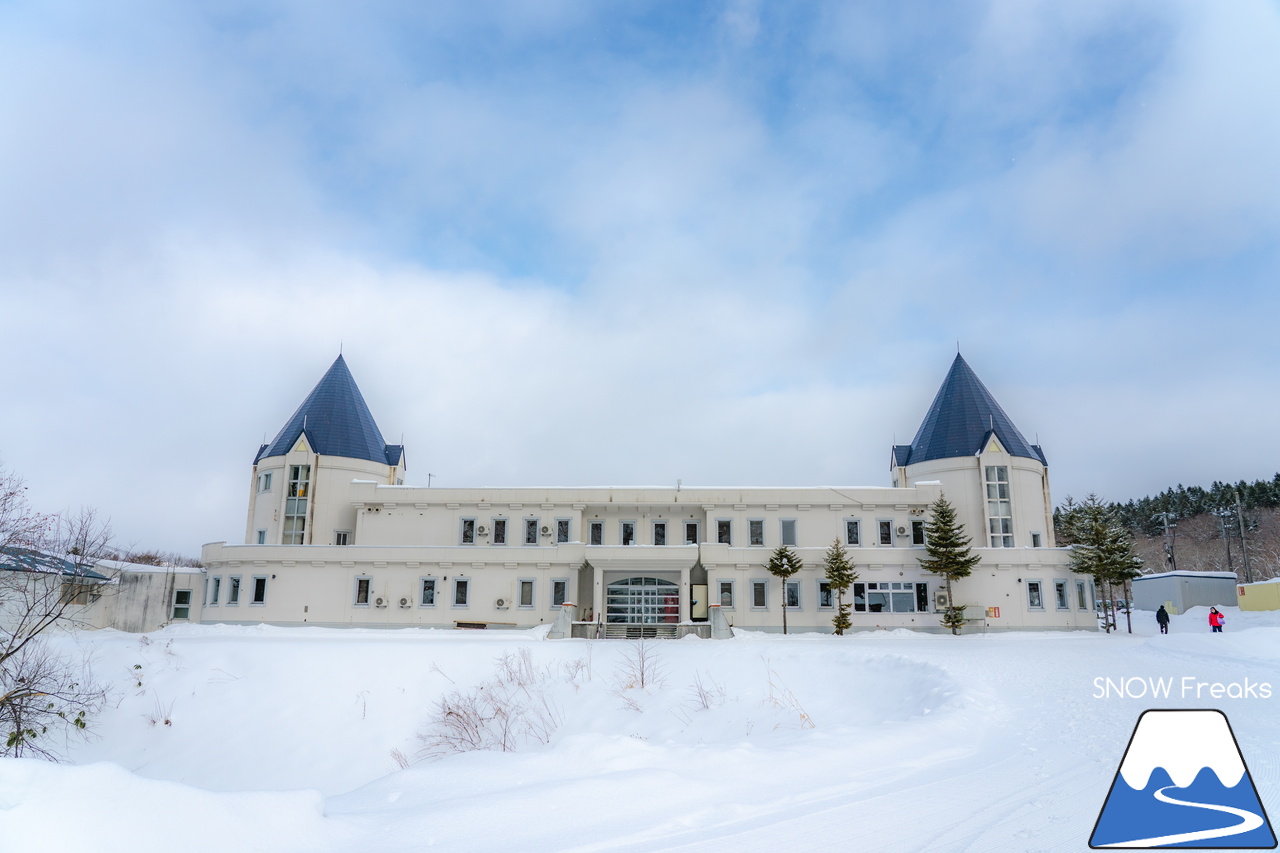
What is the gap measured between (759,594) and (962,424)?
14.2 meters

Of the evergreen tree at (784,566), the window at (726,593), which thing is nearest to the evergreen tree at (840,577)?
the evergreen tree at (784,566)

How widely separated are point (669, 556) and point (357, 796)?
28.6 m

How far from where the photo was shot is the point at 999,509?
38.9m

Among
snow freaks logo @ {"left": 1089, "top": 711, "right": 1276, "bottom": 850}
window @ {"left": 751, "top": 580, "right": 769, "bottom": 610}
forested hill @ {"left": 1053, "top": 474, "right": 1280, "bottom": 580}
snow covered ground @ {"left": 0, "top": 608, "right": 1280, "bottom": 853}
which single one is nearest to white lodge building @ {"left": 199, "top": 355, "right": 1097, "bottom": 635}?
window @ {"left": 751, "top": 580, "right": 769, "bottom": 610}

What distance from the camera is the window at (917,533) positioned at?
38469mm

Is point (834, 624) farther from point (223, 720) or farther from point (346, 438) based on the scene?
point (346, 438)

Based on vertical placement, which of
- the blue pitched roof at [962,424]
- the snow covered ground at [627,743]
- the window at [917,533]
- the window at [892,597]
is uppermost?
the blue pitched roof at [962,424]

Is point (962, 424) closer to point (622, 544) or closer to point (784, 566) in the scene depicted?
point (784, 566)

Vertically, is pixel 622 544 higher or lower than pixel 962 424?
lower

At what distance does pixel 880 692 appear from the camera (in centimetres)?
1800

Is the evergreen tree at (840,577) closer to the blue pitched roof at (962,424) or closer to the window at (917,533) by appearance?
the window at (917,533)

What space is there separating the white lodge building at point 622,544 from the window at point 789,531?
2.7 inches

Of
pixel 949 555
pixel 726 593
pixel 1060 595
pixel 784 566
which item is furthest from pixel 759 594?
pixel 1060 595

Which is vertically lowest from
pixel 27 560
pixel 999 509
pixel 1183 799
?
pixel 1183 799
